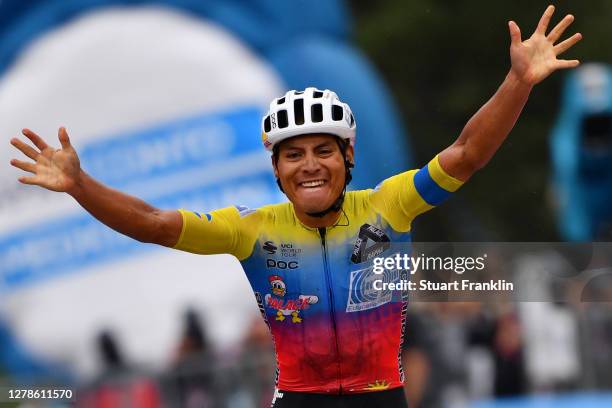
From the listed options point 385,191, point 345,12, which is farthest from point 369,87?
point 385,191

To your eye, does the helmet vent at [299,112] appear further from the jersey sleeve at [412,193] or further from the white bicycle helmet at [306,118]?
the jersey sleeve at [412,193]

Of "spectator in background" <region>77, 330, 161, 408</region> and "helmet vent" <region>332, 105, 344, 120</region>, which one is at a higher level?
"helmet vent" <region>332, 105, 344, 120</region>

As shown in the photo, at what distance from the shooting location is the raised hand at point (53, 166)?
5422 millimetres

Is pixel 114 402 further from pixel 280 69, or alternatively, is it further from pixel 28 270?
pixel 280 69

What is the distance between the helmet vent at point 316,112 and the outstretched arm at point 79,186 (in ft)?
3.02

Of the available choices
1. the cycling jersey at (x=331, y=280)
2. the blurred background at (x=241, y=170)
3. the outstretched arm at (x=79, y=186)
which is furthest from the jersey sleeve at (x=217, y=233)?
the blurred background at (x=241, y=170)

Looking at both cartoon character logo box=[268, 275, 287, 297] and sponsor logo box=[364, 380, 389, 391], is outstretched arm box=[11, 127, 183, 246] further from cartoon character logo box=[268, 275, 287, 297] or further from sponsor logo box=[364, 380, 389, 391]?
sponsor logo box=[364, 380, 389, 391]

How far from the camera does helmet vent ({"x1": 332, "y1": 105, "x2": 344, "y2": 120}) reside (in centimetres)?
585

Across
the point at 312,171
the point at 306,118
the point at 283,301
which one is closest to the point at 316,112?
the point at 306,118

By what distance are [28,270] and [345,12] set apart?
3.68 m

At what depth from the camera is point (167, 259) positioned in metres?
10.7

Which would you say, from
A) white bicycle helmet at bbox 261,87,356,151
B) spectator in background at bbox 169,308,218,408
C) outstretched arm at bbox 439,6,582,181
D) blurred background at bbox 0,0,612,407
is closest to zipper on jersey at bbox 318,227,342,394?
white bicycle helmet at bbox 261,87,356,151

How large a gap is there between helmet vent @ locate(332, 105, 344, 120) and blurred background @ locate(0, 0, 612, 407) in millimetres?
2989

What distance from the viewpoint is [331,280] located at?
5.87m
